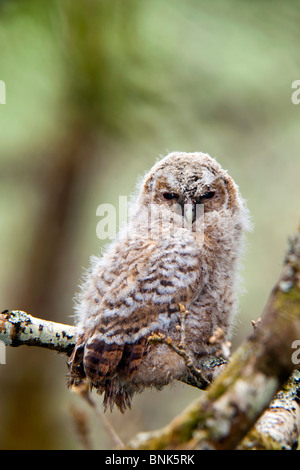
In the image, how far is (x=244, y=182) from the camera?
560 cm

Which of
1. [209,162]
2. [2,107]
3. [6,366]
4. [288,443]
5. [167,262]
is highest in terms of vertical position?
[2,107]

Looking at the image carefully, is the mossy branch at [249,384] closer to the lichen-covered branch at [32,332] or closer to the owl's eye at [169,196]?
the lichen-covered branch at [32,332]

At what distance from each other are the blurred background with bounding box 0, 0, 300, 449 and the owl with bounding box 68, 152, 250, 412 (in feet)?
7.90

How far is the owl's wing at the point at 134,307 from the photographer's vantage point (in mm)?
2389

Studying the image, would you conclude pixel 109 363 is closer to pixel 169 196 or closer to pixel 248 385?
pixel 169 196

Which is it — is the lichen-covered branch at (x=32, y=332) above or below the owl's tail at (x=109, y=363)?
above

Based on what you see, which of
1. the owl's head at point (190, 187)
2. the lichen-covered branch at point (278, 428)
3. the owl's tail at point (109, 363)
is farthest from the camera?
the owl's head at point (190, 187)

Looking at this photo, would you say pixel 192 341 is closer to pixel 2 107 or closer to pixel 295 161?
pixel 295 161

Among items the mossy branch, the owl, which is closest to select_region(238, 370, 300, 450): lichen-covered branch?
the mossy branch

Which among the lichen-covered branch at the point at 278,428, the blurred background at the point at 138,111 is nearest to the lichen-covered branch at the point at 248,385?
the lichen-covered branch at the point at 278,428

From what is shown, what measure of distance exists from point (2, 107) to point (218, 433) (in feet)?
18.6

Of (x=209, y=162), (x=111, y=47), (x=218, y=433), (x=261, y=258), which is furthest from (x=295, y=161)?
(x=218, y=433)

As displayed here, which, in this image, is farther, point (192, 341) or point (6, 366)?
point (6, 366)

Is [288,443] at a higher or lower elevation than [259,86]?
lower
